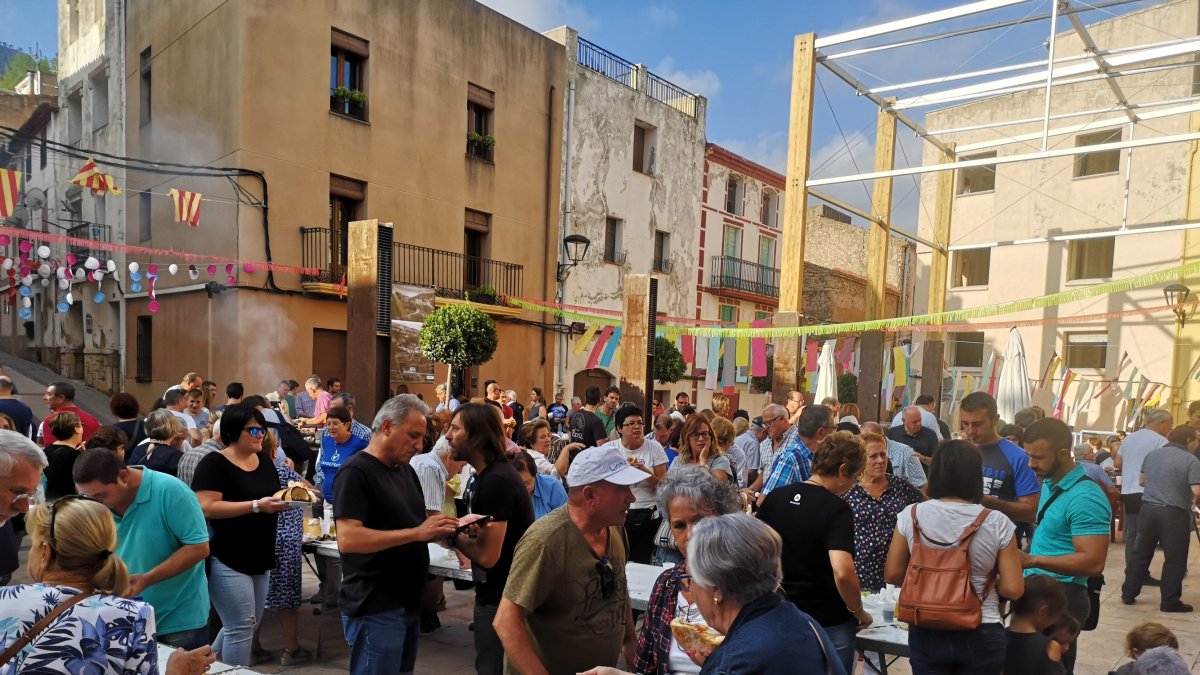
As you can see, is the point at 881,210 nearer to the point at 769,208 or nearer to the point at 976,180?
the point at 976,180

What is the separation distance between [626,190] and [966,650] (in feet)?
65.0

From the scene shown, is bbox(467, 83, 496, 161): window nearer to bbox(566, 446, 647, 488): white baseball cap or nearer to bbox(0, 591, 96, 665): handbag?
bbox(566, 446, 647, 488): white baseball cap

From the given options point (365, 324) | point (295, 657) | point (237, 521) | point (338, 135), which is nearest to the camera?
point (237, 521)

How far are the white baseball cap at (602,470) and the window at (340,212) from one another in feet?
46.0

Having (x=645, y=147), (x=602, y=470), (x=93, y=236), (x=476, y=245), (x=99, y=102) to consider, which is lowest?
(x=602, y=470)

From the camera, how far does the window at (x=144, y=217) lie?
679 inches

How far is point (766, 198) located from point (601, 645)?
1057 inches

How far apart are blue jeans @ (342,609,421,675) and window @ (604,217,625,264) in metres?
18.9

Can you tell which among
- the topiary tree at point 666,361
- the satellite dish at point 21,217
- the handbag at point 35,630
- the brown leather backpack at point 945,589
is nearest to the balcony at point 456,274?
the topiary tree at point 666,361

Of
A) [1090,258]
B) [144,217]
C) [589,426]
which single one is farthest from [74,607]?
[1090,258]

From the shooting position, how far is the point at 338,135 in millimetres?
15844

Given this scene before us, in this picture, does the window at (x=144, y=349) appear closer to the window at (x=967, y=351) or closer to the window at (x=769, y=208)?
the window at (x=967, y=351)

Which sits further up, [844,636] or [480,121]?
[480,121]

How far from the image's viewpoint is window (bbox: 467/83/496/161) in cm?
1855
